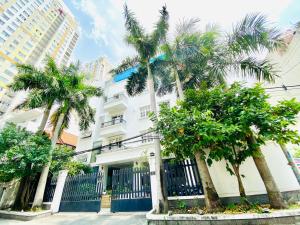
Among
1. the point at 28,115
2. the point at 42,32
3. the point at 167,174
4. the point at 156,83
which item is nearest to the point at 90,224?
the point at 167,174

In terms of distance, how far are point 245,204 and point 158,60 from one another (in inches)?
345

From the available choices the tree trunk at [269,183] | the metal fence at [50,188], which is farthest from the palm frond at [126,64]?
the metal fence at [50,188]

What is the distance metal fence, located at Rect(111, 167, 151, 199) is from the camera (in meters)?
7.58

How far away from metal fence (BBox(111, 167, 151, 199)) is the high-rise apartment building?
3800cm

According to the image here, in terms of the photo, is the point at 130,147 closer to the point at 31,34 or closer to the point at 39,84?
the point at 39,84

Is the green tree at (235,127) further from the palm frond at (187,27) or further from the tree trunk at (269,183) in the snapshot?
the palm frond at (187,27)

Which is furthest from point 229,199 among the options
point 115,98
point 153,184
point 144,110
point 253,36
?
point 115,98

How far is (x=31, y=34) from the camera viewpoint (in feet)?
185

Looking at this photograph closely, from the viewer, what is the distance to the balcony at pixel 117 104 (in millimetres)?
17848

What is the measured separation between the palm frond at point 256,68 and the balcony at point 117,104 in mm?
12923

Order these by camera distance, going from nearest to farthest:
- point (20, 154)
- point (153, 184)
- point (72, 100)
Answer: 1. point (153, 184)
2. point (20, 154)
3. point (72, 100)

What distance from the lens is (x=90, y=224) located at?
6102 mm

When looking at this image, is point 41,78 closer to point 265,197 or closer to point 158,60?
point 158,60

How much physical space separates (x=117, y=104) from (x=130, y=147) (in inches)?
258
